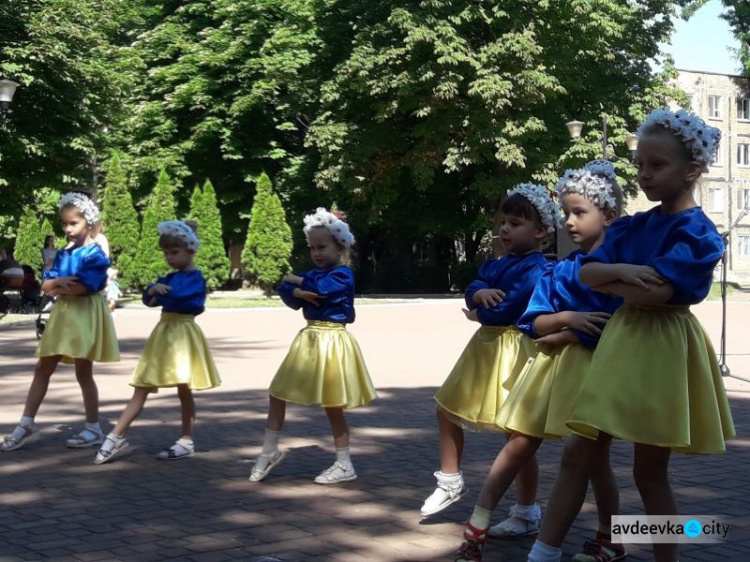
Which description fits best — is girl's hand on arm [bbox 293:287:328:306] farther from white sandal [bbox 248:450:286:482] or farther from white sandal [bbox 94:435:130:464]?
white sandal [bbox 94:435:130:464]

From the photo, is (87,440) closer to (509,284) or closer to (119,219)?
(509,284)

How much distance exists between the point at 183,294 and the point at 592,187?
12.8 ft

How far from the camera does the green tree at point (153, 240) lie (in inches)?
1565

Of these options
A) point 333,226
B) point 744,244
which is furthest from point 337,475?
point 744,244

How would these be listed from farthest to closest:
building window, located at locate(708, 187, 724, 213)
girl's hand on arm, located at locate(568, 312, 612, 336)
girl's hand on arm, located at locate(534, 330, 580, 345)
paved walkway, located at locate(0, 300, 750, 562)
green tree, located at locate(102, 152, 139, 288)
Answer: building window, located at locate(708, 187, 724, 213) < green tree, located at locate(102, 152, 139, 288) < paved walkway, located at locate(0, 300, 750, 562) < girl's hand on arm, located at locate(534, 330, 580, 345) < girl's hand on arm, located at locate(568, 312, 612, 336)

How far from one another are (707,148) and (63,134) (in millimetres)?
28750

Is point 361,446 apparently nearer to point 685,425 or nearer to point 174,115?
point 685,425

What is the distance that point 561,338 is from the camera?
4.86 metres

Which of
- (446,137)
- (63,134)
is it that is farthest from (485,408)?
(446,137)

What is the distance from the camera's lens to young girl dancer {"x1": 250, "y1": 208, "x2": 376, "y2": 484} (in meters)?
7.13

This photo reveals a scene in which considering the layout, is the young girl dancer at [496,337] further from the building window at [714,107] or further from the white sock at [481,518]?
the building window at [714,107]

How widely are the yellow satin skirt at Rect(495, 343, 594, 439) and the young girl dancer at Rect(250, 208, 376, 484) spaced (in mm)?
→ 2196

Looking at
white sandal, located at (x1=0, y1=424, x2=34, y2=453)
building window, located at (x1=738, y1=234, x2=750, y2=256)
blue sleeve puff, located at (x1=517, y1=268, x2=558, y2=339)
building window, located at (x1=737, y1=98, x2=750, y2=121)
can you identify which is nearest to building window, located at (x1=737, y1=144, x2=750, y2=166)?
building window, located at (x1=737, y1=98, x2=750, y2=121)

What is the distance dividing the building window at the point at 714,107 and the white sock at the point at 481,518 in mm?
70631
